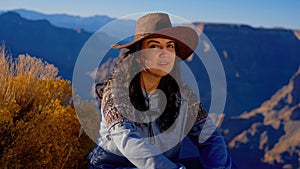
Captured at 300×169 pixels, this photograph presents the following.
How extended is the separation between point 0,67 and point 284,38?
10433 centimetres

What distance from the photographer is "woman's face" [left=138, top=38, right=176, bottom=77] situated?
2623mm

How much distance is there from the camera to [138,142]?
2295 millimetres

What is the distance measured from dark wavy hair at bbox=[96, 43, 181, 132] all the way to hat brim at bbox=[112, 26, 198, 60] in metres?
0.06

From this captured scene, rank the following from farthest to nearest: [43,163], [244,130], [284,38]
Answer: [284,38], [244,130], [43,163]

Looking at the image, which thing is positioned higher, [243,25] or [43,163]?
[43,163]

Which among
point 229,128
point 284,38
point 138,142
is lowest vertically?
point 229,128

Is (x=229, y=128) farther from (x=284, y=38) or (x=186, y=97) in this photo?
(x=186, y=97)

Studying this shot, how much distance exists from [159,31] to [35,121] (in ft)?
3.18

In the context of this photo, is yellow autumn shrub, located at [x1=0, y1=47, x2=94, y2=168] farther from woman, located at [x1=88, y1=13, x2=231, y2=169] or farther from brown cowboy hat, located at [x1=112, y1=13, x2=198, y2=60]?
brown cowboy hat, located at [x1=112, y1=13, x2=198, y2=60]

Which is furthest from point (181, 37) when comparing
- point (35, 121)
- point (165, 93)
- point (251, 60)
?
point (251, 60)

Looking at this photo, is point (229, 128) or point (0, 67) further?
point (229, 128)

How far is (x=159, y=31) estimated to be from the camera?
101 inches

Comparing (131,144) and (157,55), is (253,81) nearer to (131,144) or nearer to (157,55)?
(157,55)

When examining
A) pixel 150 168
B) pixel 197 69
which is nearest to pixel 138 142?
pixel 150 168
